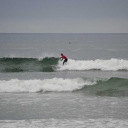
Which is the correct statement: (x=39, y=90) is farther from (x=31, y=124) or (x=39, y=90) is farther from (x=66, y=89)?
(x=31, y=124)

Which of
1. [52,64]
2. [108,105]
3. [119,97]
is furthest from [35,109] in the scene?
[52,64]

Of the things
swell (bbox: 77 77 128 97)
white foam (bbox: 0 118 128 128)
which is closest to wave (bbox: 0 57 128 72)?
swell (bbox: 77 77 128 97)

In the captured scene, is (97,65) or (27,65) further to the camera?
(27,65)

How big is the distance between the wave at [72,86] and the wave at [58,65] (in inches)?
356

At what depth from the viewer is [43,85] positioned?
18.0 metres

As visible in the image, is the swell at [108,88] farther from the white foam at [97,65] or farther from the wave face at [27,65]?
the wave face at [27,65]

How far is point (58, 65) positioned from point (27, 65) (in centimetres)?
317

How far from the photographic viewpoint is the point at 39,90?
17.4 m

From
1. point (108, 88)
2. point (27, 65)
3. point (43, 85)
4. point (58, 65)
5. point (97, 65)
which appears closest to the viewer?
point (108, 88)

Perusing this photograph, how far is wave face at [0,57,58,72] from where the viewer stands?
2817 centimetres

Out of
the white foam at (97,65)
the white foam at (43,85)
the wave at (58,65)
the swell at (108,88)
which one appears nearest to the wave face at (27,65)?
the wave at (58,65)

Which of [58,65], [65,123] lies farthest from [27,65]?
[65,123]

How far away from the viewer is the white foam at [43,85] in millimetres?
17516

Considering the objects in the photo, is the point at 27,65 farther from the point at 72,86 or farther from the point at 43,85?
the point at 72,86
